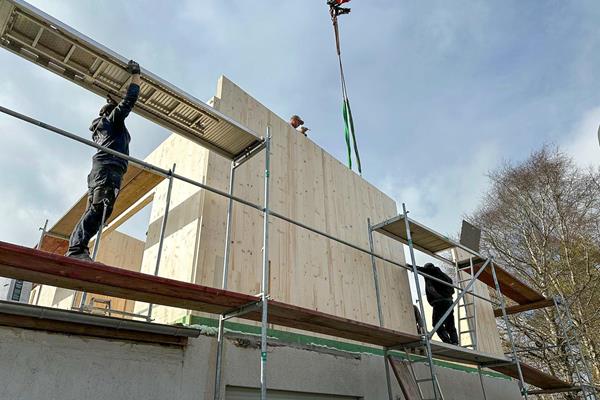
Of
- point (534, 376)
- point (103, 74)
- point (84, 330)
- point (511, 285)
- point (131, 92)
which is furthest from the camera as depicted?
point (511, 285)

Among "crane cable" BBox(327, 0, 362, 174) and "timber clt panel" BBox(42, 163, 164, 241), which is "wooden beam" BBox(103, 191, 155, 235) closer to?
"timber clt panel" BBox(42, 163, 164, 241)

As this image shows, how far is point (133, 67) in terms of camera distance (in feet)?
12.7

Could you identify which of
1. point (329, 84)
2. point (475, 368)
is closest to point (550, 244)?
point (475, 368)

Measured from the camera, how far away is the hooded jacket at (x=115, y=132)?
3886 millimetres

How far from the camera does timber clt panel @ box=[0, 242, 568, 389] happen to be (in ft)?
8.93

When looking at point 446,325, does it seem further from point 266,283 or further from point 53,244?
point 53,244

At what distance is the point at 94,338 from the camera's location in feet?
11.0

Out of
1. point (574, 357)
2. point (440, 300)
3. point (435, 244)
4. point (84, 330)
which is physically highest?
point (435, 244)

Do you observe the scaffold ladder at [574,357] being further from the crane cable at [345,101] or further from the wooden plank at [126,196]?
the wooden plank at [126,196]

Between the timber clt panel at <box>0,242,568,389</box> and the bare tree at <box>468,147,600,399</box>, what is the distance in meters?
11.3

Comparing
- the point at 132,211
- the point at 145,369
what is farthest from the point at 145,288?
the point at 132,211

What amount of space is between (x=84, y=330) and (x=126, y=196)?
12.6 feet

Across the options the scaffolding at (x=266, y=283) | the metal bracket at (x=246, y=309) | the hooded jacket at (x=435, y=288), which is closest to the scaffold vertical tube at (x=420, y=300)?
the scaffolding at (x=266, y=283)

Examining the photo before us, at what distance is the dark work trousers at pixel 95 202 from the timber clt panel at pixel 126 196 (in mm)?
1791
